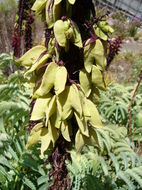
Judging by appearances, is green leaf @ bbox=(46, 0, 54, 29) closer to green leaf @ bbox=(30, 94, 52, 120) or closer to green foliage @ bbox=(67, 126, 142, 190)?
Result: green leaf @ bbox=(30, 94, 52, 120)

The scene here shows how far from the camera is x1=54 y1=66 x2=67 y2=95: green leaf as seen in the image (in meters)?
0.96

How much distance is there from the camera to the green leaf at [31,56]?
1.05 meters

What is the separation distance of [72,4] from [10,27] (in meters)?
5.04

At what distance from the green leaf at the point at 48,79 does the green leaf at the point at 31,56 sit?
0.09m

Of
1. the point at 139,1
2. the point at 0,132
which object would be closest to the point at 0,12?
the point at 0,132

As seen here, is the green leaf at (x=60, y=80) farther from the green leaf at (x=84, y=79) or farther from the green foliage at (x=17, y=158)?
the green foliage at (x=17, y=158)

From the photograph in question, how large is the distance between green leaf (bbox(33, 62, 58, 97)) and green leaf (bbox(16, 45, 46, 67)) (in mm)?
87

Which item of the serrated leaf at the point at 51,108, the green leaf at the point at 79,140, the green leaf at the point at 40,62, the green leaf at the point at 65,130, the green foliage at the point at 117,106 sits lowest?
the green foliage at the point at 117,106

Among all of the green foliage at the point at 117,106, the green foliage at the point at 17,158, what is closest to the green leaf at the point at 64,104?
the green foliage at the point at 17,158

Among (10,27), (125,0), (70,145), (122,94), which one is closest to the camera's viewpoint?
(70,145)

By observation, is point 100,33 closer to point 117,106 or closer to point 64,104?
point 64,104

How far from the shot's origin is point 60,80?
962mm

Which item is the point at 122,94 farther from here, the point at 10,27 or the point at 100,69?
the point at 10,27

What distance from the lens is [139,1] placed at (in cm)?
1178
